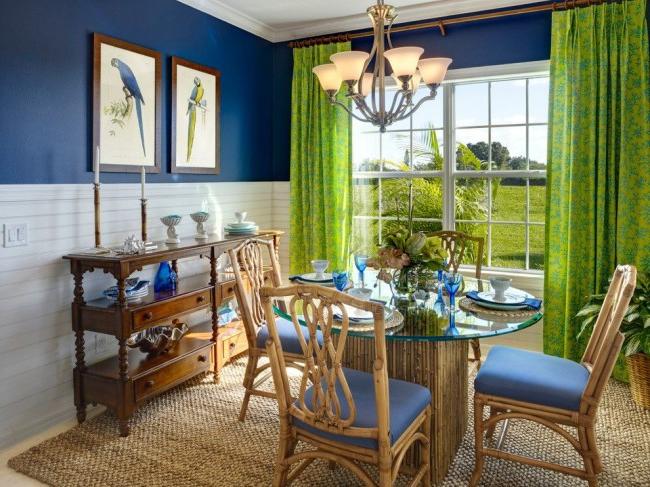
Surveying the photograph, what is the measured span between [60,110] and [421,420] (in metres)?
2.43

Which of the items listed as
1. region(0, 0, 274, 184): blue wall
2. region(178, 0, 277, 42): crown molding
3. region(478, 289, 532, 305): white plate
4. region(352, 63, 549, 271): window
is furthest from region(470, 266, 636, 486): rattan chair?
region(178, 0, 277, 42): crown molding

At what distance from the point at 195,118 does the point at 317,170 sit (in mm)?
1137

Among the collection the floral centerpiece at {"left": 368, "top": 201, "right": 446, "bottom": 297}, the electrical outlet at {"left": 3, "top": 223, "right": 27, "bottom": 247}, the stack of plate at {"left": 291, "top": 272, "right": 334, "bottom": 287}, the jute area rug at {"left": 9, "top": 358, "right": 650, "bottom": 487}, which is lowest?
the jute area rug at {"left": 9, "top": 358, "right": 650, "bottom": 487}

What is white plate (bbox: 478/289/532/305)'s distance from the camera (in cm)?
236

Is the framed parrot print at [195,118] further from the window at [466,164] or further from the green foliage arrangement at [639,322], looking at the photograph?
the green foliage arrangement at [639,322]

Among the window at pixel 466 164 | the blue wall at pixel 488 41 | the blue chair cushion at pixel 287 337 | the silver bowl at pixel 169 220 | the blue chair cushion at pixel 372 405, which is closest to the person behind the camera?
the blue chair cushion at pixel 372 405

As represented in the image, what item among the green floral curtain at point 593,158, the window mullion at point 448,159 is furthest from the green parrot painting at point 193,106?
the green floral curtain at point 593,158

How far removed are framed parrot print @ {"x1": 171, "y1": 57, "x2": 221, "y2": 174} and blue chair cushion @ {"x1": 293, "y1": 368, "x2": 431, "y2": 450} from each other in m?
2.18

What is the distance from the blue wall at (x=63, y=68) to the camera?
8.46ft

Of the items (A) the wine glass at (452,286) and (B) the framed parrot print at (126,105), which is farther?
(B) the framed parrot print at (126,105)

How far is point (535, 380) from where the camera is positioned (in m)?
2.14

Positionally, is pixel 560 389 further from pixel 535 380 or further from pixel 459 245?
pixel 459 245

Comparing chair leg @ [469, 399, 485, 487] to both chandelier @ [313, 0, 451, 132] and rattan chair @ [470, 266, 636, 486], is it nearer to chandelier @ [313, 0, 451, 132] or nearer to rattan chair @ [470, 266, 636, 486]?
rattan chair @ [470, 266, 636, 486]

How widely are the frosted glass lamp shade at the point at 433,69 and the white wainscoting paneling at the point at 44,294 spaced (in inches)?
74.8
